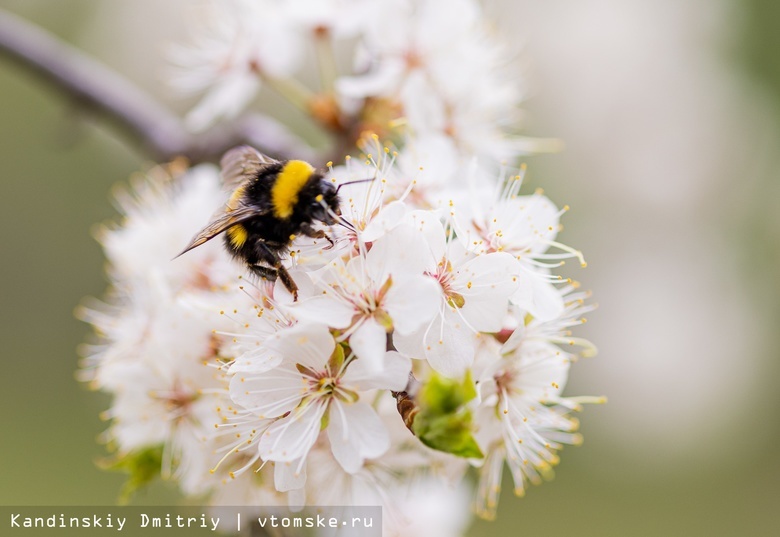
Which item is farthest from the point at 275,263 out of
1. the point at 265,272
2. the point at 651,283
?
the point at 651,283

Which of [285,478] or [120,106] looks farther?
[120,106]

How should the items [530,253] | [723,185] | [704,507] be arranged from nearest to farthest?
[530,253] < [723,185] < [704,507]

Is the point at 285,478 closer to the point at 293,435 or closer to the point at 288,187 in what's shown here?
the point at 293,435

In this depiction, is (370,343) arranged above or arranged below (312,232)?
below

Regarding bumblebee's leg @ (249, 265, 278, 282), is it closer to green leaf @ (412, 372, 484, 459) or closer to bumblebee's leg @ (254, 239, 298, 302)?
bumblebee's leg @ (254, 239, 298, 302)

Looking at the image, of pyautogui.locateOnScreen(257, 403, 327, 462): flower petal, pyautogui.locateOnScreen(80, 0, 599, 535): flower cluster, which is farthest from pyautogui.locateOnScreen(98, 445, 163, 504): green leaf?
pyautogui.locateOnScreen(257, 403, 327, 462): flower petal

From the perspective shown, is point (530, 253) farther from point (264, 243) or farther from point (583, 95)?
point (583, 95)

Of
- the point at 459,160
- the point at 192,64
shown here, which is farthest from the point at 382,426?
the point at 192,64
